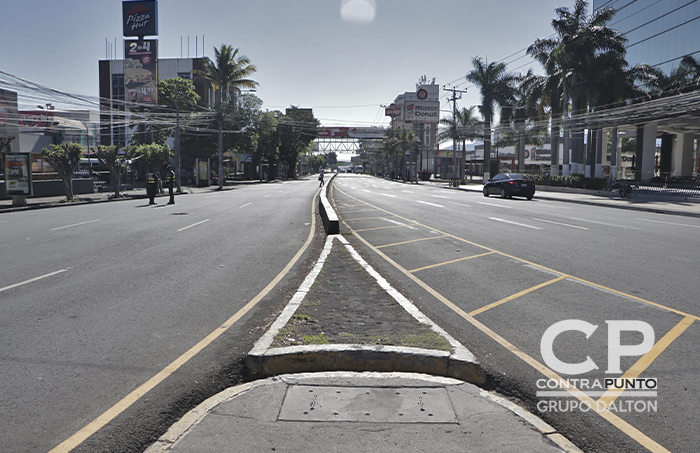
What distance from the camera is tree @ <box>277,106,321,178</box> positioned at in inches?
3167

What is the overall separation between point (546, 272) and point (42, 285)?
8.17 meters

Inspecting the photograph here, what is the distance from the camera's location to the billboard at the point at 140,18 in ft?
202

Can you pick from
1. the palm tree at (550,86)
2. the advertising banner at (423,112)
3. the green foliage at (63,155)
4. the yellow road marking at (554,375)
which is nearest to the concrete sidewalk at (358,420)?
the yellow road marking at (554,375)

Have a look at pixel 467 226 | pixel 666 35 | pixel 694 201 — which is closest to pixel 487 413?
pixel 467 226

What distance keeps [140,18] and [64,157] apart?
4217 cm

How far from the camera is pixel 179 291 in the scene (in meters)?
7.45

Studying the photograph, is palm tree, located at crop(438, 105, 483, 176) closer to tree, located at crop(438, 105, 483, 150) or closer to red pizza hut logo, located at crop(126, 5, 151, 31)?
tree, located at crop(438, 105, 483, 150)

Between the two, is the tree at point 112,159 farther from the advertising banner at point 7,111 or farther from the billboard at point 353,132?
the billboard at point 353,132

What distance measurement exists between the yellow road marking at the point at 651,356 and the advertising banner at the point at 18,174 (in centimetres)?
2921

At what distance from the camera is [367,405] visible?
12.6 feet

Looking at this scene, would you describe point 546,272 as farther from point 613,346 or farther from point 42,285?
point 42,285

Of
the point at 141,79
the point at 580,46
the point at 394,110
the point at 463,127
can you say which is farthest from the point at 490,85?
the point at 394,110

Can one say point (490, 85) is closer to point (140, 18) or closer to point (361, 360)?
point (140, 18)

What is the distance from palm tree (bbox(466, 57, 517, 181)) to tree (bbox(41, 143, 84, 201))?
43.4 metres
